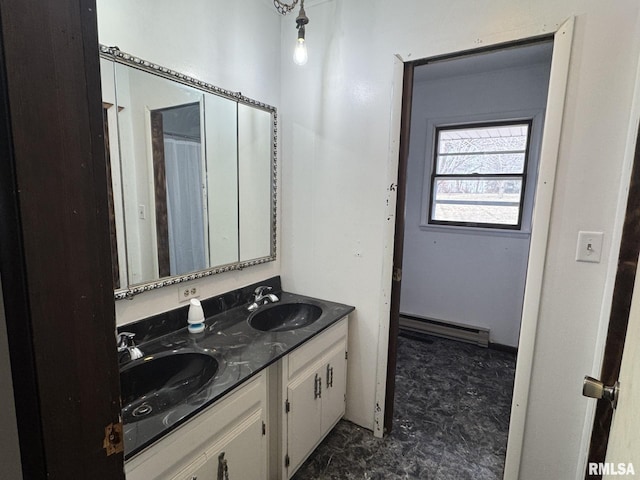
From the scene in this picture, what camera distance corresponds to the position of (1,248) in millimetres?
363

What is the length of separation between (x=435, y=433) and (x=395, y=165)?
1607 mm

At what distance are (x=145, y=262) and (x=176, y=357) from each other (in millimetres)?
419

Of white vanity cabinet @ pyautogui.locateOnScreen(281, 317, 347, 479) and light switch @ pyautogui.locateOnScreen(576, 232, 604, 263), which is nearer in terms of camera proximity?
light switch @ pyautogui.locateOnScreen(576, 232, 604, 263)

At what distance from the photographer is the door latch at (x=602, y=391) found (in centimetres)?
78

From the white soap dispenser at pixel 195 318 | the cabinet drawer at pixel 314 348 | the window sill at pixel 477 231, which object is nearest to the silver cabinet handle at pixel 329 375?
the cabinet drawer at pixel 314 348

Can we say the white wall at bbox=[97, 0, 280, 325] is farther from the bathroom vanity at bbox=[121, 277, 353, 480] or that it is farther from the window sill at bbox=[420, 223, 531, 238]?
the window sill at bbox=[420, 223, 531, 238]

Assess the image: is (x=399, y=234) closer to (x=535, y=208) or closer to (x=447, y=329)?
(x=535, y=208)

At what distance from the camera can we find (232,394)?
3.90 ft

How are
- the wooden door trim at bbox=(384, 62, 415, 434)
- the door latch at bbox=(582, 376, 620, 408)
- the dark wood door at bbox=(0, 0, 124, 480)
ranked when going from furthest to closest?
the wooden door trim at bbox=(384, 62, 415, 434) < the door latch at bbox=(582, 376, 620, 408) < the dark wood door at bbox=(0, 0, 124, 480)

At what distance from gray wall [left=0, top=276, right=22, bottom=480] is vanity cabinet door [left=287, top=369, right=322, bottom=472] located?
1161 millimetres

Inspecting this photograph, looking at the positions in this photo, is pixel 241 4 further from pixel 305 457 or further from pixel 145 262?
pixel 305 457

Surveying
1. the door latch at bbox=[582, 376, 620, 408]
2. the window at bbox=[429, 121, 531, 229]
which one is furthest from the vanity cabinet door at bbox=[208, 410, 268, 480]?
the window at bbox=[429, 121, 531, 229]

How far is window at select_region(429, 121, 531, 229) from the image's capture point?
9.66 ft

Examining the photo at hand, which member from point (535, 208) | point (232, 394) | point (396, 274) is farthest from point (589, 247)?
point (232, 394)
